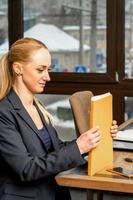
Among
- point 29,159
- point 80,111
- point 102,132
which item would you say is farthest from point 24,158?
point 80,111

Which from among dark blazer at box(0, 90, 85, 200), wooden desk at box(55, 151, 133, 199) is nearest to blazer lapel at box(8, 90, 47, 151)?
dark blazer at box(0, 90, 85, 200)

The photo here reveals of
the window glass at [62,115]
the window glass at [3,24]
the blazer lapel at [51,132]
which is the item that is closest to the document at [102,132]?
the blazer lapel at [51,132]

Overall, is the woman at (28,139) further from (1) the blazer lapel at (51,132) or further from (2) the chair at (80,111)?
(2) the chair at (80,111)

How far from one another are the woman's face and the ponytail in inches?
2.5

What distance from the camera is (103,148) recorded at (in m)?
1.87

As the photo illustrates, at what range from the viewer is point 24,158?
1.68 metres

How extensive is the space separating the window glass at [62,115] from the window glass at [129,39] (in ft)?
2.17

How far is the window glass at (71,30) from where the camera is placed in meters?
4.01

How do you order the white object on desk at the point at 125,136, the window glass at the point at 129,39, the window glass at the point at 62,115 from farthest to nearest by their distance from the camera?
the window glass at the point at 62,115
the window glass at the point at 129,39
the white object on desk at the point at 125,136

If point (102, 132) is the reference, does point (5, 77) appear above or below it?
above

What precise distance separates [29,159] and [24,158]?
2 cm

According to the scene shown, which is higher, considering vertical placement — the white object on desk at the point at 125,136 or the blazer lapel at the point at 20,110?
the blazer lapel at the point at 20,110

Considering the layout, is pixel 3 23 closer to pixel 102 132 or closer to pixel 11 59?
pixel 11 59

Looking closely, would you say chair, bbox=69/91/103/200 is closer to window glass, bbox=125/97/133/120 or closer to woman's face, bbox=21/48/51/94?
window glass, bbox=125/97/133/120
